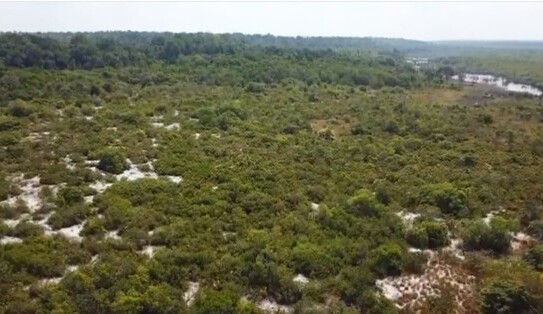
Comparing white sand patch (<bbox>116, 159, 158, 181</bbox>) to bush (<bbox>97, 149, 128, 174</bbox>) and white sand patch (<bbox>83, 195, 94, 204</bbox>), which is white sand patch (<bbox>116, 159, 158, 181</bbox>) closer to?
bush (<bbox>97, 149, 128, 174</bbox>)

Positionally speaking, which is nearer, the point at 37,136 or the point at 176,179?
the point at 176,179

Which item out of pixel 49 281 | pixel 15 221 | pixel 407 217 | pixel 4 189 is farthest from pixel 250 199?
pixel 4 189

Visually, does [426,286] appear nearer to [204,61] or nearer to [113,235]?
[113,235]

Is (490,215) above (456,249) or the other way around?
above

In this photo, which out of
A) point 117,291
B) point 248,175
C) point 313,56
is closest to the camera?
point 117,291

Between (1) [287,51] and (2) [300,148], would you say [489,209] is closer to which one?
(2) [300,148]

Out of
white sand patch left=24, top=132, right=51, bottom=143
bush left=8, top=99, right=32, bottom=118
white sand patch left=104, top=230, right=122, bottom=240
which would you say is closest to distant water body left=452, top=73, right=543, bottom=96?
bush left=8, top=99, right=32, bottom=118

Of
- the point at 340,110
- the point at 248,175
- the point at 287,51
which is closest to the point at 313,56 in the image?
the point at 287,51
